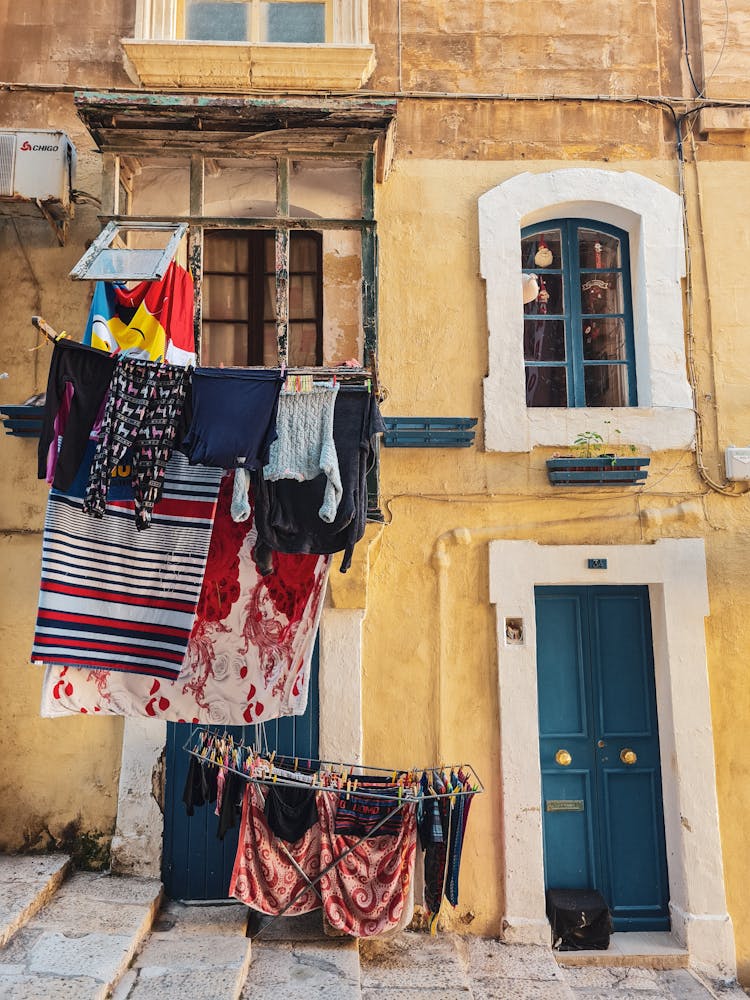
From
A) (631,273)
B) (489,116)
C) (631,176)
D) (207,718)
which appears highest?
(489,116)

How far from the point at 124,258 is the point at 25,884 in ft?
14.7

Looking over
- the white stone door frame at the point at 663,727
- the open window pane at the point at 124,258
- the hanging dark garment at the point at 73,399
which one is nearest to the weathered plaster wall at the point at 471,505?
the white stone door frame at the point at 663,727

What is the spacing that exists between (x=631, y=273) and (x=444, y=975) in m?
5.90

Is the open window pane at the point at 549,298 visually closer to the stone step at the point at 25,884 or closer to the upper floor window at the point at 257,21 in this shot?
the upper floor window at the point at 257,21

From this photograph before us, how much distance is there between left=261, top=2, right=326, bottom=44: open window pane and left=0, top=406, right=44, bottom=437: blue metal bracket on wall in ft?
13.3

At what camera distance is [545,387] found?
6.95 meters

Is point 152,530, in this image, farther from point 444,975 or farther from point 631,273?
point 631,273

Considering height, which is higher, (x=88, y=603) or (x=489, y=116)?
(x=489, y=116)

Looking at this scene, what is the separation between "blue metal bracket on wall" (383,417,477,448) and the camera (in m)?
6.39

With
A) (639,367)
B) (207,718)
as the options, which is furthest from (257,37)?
(207,718)

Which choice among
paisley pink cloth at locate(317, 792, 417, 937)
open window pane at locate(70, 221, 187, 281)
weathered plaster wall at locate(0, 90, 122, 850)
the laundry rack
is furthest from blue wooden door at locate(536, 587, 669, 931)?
open window pane at locate(70, 221, 187, 281)

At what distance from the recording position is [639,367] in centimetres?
688

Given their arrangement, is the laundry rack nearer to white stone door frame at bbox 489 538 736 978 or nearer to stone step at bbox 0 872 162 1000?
white stone door frame at bbox 489 538 736 978

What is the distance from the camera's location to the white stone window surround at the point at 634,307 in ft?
21.6
